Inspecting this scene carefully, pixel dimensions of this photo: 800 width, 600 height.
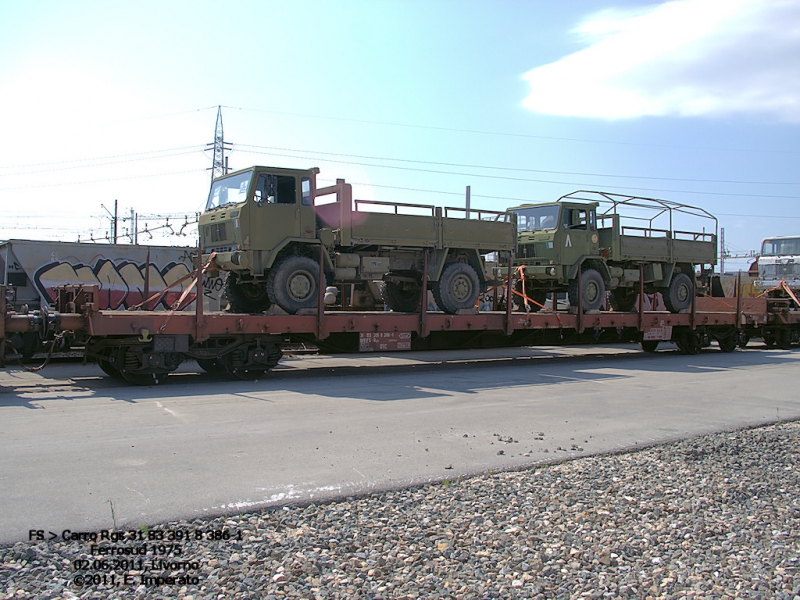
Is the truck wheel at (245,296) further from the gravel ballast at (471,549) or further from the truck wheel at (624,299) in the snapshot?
the truck wheel at (624,299)

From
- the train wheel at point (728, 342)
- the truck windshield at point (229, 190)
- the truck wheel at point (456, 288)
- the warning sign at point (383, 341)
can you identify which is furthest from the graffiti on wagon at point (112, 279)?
the train wheel at point (728, 342)

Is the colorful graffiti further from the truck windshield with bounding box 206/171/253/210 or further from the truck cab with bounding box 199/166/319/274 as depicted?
the truck cab with bounding box 199/166/319/274

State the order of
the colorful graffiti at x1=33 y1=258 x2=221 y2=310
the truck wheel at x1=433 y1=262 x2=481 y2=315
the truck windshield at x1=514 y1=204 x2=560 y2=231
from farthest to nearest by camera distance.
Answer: the colorful graffiti at x1=33 y1=258 x2=221 y2=310
the truck windshield at x1=514 y1=204 x2=560 y2=231
the truck wheel at x1=433 y1=262 x2=481 y2=315

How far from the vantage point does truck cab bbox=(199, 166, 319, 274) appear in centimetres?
1170

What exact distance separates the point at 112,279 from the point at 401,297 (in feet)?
29.0

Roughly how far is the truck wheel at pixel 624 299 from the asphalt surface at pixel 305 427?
17.4ft

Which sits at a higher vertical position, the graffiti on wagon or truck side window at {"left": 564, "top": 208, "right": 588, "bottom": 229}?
truck side window at {"left": 564, "top": 208, "right": 588, "bottom": 229}

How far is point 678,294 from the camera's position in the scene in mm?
18859

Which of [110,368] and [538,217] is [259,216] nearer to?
[110,368]

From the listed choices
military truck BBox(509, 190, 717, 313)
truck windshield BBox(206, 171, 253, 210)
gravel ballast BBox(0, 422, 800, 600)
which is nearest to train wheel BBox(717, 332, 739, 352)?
military truck BBox(509, 190, 717, 313)

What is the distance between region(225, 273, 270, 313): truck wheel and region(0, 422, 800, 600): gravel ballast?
28.0ft

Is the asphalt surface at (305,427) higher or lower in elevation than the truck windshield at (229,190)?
lower

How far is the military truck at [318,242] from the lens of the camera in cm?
1184

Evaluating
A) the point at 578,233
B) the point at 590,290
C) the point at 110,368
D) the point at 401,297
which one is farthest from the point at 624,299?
the point at 110,368
